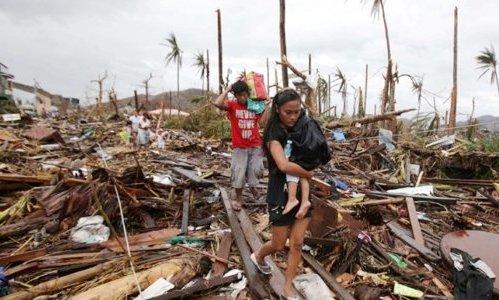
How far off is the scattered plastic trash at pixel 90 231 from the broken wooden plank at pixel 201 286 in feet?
4.61

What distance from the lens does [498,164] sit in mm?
7152

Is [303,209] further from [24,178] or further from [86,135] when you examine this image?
[86,135]

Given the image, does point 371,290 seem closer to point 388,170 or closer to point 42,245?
point 42,245

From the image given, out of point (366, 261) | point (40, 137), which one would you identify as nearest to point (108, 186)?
point (366, 261)

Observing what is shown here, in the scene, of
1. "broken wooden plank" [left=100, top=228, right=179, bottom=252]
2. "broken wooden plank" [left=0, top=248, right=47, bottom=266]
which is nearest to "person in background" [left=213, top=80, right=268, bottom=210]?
"broken wooden plank" [left=100, top=228, right=179, bottom=252]

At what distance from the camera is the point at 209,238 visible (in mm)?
3734

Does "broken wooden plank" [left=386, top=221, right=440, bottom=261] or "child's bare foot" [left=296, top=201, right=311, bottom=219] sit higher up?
"child's bare foot" [left=296, top=201, right=311, bottom=219]

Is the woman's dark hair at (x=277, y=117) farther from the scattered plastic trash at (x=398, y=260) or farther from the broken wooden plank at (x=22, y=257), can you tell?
the broken wooden plank at (x=22, y=257)

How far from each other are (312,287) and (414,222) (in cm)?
220

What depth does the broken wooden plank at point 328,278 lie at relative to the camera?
275cm

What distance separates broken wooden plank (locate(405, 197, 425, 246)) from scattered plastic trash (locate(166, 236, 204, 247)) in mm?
2484

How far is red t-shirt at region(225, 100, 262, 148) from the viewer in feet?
13.9

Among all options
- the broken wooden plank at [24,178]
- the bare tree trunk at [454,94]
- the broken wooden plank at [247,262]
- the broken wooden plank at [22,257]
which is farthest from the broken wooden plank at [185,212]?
the bare tree trunk at [454,94]

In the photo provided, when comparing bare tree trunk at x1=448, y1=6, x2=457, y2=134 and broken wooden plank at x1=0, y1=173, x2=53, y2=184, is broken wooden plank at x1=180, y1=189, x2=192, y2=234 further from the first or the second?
bare tree trunk at x1=448, y1=6, x2=457, y2=134
